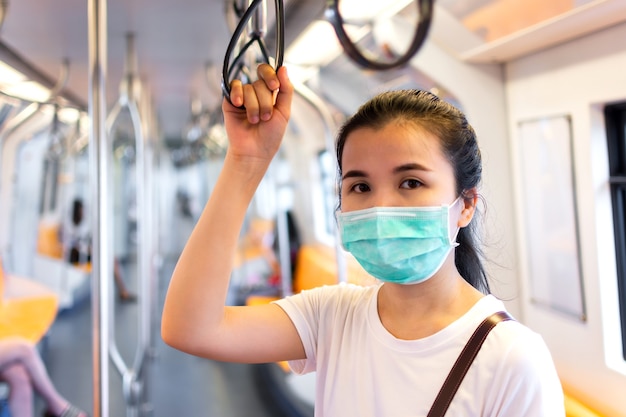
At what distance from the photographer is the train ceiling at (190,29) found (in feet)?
5.65

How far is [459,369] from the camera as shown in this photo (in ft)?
2.90

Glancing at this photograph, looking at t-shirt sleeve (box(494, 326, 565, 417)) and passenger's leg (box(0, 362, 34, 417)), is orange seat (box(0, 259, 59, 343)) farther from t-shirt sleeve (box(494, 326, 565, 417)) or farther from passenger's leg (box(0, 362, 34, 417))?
t-shirt sleeve (box(494, 326, 565, 417))

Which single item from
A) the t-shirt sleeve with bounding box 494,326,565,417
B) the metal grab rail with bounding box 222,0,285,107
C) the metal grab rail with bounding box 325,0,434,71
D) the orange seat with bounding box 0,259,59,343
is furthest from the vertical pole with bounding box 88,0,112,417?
the orange seat with bounding box 0,259,59,343

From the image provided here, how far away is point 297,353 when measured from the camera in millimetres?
1138

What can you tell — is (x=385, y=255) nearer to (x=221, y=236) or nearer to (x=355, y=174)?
(x=355, y=174)

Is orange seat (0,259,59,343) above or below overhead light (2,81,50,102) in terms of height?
below

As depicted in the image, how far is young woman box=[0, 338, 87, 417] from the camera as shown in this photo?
3297mm

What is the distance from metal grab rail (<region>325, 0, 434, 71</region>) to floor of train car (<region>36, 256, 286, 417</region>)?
9.72 ft

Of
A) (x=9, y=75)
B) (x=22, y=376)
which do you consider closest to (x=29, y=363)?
(x=22, y=376)

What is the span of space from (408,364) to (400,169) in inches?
14.6

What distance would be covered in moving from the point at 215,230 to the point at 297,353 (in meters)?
0.37

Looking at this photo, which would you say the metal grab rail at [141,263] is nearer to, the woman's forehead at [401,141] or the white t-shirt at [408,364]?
the white t-shirt at [408,364]

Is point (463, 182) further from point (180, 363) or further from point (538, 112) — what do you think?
point (180, 363)

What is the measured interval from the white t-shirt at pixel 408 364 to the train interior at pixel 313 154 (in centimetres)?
51
